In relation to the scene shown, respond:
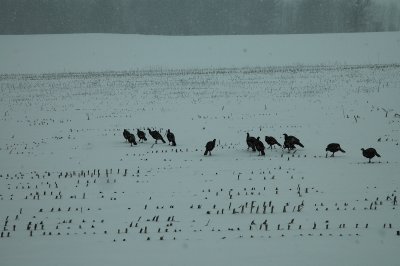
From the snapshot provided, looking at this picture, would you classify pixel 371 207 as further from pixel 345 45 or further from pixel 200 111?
pixel 345 45

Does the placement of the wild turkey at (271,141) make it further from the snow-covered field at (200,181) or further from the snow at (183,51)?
the snow at (183,51)

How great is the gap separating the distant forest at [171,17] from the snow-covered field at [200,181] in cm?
8392

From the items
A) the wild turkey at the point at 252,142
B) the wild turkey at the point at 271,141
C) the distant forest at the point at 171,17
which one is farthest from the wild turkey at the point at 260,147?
the distant forest at the point at 171,17

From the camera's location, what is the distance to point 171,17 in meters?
116

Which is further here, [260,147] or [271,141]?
[271,141]

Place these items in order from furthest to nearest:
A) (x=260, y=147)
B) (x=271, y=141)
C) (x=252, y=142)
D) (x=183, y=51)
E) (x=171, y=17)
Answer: (x=171, y=17) < (x=183, y=51) < (x=271, y=141) < (x=252, y=142) < (x=260, y=147)

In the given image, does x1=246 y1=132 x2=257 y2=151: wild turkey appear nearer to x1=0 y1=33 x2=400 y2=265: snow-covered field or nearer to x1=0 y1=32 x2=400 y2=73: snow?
x1=0 y1=33 x2=400 y2=265: snow-covered field

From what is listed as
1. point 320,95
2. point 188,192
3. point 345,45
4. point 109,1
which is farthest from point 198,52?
point 188,192

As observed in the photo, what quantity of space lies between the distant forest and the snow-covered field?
8392 centimetres

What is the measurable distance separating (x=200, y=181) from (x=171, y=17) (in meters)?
107

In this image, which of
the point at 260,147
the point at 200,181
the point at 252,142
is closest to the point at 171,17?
the point at 252,142

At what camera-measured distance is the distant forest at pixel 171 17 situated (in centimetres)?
11044

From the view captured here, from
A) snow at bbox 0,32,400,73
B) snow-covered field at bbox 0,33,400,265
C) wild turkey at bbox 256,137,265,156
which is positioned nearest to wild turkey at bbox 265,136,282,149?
snow-covered field at bbox 0,33,400,265

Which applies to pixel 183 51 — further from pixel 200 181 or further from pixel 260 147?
pixel 200 181
